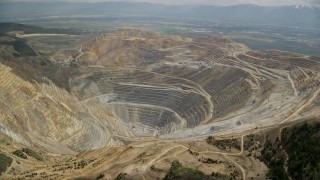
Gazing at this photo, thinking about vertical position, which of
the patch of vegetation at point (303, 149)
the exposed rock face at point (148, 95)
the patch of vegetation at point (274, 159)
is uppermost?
the patch of vegetation at point (303, 149)

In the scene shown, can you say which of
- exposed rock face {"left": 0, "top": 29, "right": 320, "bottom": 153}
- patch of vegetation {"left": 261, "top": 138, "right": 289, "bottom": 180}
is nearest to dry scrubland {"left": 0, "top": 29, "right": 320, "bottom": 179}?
exposed rock face {"left": 0, "top": 29, "right": 320, "bottom": 153}

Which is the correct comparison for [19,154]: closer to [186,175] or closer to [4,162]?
[4,162]

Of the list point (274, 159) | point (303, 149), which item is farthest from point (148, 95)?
point (303, 149)

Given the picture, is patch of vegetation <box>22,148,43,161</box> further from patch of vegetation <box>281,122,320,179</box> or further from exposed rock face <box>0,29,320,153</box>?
patch of vegetation <box>281,122,320,179</box>

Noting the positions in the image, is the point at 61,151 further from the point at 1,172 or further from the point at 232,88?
A: the point at 232,88

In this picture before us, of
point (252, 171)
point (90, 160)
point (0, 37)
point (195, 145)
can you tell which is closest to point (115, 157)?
point (90, 160)

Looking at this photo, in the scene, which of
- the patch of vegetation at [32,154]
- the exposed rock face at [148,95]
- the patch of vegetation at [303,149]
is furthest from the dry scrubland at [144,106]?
the patch of vegetation at [303,149]

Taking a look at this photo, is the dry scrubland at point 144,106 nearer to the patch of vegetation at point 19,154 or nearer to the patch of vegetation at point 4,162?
the patch of vegetation at point 4,162
